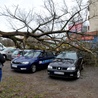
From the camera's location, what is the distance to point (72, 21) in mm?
11758

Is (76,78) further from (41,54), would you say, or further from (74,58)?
(41,54)

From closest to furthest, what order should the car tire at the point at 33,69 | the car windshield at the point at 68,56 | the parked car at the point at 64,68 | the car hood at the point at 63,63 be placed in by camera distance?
the parked car at the point at 64,68, the car hood at the point at 63,63, the car windshield at the point at 68,56, the car tire at the point at 33,69

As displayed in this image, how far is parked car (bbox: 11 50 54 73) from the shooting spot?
11.4 metres

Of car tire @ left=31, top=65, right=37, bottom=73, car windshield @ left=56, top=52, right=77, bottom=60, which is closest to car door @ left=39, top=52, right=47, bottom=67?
car tire @ left=31, top=65, right=37, bottom=73

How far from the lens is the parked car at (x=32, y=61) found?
1141 centimetres

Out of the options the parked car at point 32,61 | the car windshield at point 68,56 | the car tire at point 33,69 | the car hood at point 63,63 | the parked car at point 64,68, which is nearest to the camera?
the parked car at point 64,68

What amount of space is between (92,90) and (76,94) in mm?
1096

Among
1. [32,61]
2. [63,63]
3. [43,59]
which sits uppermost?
[63,63]

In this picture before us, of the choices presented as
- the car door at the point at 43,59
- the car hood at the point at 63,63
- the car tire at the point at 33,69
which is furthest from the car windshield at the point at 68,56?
the car tire at the point at 33,69

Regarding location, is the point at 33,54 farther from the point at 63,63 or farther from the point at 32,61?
the point at 63,63

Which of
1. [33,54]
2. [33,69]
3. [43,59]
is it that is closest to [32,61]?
[33,69]

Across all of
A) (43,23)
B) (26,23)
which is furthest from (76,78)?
(26,23)

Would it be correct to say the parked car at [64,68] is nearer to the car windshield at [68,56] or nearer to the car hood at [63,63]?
the car hood at [63,63]

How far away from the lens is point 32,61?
11.6 metres
